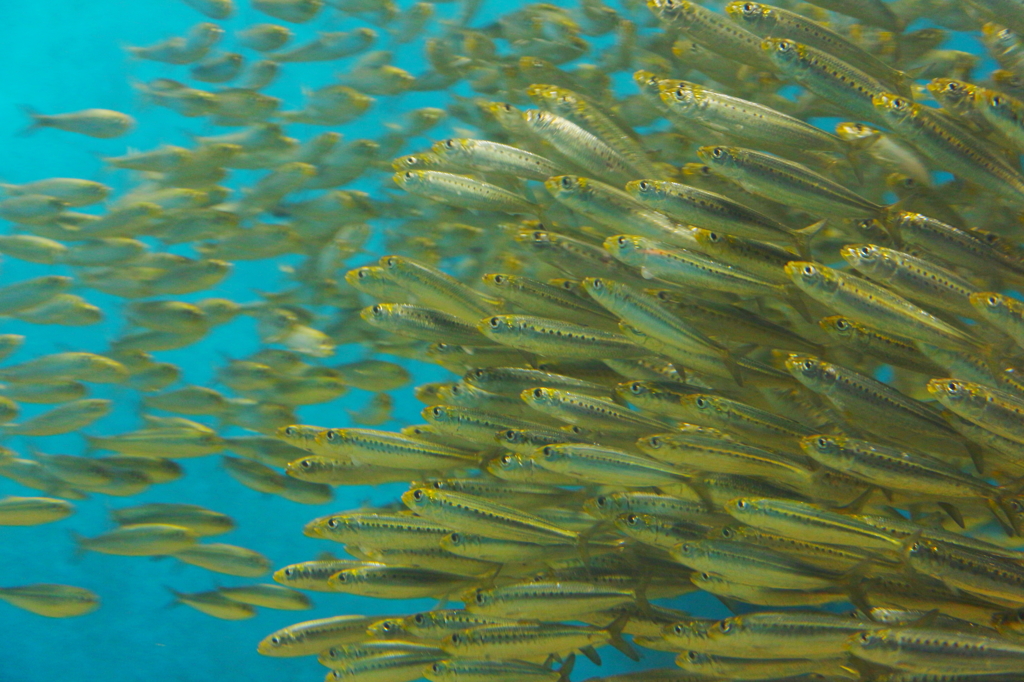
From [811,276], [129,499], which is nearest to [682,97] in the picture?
[811,276]

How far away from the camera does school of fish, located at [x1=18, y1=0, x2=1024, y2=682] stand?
252 cm

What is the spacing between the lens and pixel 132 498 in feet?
32.4

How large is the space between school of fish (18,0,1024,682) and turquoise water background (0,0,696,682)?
6.41ft

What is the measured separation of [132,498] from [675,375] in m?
8.82

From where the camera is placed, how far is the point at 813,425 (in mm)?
3211

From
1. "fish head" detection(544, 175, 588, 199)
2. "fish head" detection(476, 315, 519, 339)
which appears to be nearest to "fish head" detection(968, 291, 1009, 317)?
"fish head" detection(544, 175, 588, 199)

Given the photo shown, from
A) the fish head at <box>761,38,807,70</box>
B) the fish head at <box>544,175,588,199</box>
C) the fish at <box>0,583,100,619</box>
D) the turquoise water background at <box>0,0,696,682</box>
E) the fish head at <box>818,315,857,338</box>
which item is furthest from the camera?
the turquoise water background at <box>0,0,696,682</box>

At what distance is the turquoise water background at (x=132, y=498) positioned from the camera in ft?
27.1

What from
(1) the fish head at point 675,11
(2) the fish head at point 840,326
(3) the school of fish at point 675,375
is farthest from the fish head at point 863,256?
(1) the fish head at point 675,11

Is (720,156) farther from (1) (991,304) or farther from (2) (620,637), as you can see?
(2) (620,637)

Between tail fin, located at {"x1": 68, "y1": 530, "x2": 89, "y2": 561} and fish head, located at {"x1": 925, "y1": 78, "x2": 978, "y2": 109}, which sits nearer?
fish head, located at {"x1": 925, "y1": 78, "x2": 978, "y2": 109}

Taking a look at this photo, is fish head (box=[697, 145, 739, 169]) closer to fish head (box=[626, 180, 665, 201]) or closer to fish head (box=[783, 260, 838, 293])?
fish head (box=[626, 180, 665, 201])

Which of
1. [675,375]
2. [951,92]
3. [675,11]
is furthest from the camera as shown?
[675,375]

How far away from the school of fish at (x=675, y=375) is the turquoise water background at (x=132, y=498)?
6.41 ft
